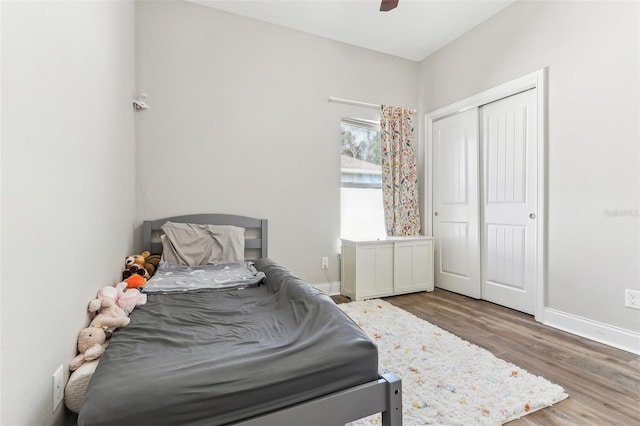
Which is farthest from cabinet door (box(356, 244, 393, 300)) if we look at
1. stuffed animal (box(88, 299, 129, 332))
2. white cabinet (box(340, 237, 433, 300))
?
stuffed animal (box(88, 299, 129, 332))

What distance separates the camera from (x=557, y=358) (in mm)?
1941

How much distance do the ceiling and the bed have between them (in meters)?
2.73

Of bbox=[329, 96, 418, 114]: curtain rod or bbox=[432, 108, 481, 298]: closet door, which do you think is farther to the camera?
bbox=[329, 96, 418, 114]: curtain rod

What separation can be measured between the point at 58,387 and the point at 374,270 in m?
2.64

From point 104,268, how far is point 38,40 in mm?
1189

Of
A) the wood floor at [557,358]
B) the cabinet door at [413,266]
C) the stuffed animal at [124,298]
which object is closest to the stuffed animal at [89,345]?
the stuffed animal at [124,298]

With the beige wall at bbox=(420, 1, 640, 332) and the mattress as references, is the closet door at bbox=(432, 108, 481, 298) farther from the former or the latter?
the mattress

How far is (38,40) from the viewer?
0.94 metres

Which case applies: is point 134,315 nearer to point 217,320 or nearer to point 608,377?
point 217,320

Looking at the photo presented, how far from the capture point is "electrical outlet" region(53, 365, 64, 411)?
3.34ft

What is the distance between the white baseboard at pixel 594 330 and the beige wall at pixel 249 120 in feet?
6.45

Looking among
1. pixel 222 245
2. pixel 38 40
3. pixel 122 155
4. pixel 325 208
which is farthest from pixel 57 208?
pixel 325 208

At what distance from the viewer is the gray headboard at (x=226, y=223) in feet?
8.48

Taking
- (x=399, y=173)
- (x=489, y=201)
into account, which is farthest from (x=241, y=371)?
(x=399, y=173)
